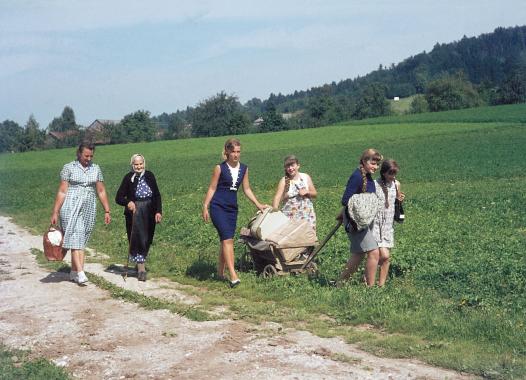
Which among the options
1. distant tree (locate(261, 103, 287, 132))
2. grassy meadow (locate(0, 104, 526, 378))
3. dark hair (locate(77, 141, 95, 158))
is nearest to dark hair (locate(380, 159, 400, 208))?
grassy meadow (locate(0, 104, 526, 378))

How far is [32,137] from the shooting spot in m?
87.4

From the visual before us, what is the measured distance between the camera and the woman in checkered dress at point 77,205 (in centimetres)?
927

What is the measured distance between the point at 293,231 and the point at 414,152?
31022 millimetres

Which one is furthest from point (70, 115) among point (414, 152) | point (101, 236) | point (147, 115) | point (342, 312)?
point (342, 312)

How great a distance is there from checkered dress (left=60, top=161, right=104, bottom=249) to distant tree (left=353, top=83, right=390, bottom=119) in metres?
106

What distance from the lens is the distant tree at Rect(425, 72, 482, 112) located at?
103m

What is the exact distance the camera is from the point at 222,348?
5.88 meters

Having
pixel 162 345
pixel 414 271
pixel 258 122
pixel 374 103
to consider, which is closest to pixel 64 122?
pixel 258 122

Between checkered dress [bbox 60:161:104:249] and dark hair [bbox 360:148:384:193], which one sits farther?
checkered dress [bbox 60:161:104:249]

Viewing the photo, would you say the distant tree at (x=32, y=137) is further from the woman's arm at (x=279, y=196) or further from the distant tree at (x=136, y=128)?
the woman's arm at (x=279, y=196)

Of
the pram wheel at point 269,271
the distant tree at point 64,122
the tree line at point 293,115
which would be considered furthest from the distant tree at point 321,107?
the pram wheel at point 269,271

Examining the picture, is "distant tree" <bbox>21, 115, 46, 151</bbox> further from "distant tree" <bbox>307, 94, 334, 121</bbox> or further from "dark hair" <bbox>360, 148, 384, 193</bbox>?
"dark hair" <bbox>360, 148, 384, 193</bbox>

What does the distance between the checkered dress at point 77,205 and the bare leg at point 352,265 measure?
367 centimetres

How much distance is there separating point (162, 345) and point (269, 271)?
3158 millimetres
